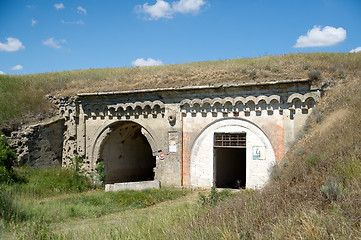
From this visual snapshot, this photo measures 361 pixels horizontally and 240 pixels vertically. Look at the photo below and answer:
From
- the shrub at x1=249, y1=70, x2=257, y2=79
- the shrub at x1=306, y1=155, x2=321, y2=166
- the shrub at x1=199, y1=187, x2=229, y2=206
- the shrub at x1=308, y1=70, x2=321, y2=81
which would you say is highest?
the shrub at x1=249, y1=70, x2=257, y2=79

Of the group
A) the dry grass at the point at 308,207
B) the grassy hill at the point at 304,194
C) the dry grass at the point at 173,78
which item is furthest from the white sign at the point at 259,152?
the dry grass at the point at 308,207

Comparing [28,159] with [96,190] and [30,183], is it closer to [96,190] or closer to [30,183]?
[30,183]

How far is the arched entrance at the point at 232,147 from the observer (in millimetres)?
13391

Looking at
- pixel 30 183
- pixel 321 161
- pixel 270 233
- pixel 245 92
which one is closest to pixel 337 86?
pixel 245 92

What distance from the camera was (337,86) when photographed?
12.8m

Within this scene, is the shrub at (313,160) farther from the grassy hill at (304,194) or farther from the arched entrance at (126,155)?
the arched entrance at (126,155)

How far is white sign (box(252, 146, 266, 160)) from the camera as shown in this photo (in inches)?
527

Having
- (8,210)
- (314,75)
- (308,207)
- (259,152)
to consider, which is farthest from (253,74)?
(8,210)

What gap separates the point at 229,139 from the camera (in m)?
14.2

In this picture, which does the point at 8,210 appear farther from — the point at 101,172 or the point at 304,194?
the point at 101,172

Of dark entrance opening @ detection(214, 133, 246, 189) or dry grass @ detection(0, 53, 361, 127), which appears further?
dark entrance opening @ detection(214, 133, 246, 189)

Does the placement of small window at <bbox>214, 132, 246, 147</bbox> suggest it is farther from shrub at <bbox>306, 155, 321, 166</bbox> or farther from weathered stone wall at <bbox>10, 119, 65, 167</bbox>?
weathered stone wall at <bbox>10, 119, 65, 167</bbox>

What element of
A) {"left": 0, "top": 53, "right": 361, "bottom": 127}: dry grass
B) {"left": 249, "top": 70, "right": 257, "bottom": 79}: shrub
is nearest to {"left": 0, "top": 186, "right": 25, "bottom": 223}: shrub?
{"left": 0, "top": 53, "right": 361, "bottom": 127}: dry grass

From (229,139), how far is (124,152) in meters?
6.83
